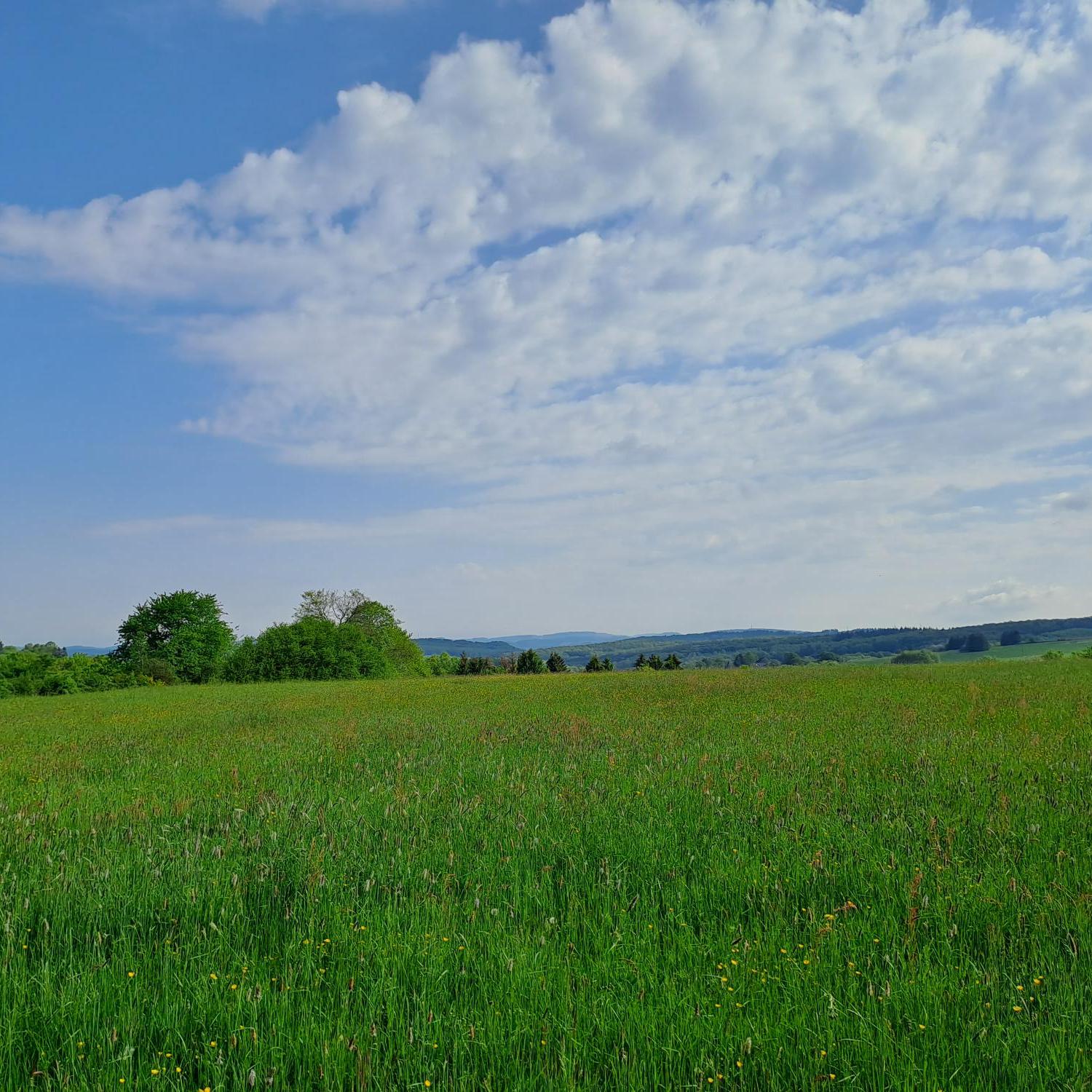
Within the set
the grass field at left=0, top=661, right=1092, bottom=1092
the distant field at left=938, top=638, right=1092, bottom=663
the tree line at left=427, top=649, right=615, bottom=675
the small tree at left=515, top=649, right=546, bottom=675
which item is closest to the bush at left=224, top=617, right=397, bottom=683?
the tree line at left=427, top=649, right=615, bottom=675

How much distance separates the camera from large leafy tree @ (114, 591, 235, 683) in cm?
5988

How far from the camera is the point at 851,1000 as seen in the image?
131 inches

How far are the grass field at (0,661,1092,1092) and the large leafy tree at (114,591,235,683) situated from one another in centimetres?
5723

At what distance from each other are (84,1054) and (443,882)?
7.62 feet

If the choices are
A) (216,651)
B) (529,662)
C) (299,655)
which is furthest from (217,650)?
(529,662)

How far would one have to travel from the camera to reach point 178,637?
199 feet

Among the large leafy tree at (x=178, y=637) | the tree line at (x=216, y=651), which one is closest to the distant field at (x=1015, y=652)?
the tree line at (x=216, y=651)

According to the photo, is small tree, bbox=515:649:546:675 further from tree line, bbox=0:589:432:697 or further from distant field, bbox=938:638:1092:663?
distant field, bbox=938:638:1092:663

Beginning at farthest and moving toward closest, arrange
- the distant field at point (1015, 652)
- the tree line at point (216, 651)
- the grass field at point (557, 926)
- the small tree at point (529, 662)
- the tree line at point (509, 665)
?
1. the small tree at point (529, 662)
2. the tree line at point (509, 665)
3. the distant field at point (1015, 652)
4. the tree line at point (216, 651)
5. the grass field at point (557, 926)

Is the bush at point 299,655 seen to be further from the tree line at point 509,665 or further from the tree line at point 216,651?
the tree line at point 509,665

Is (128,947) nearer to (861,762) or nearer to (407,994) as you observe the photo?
(407,994)

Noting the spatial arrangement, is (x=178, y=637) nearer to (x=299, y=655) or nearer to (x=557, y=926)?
(x=299, y=655)

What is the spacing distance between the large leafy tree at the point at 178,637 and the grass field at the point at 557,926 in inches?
2253

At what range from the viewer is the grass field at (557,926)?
2928 mm
